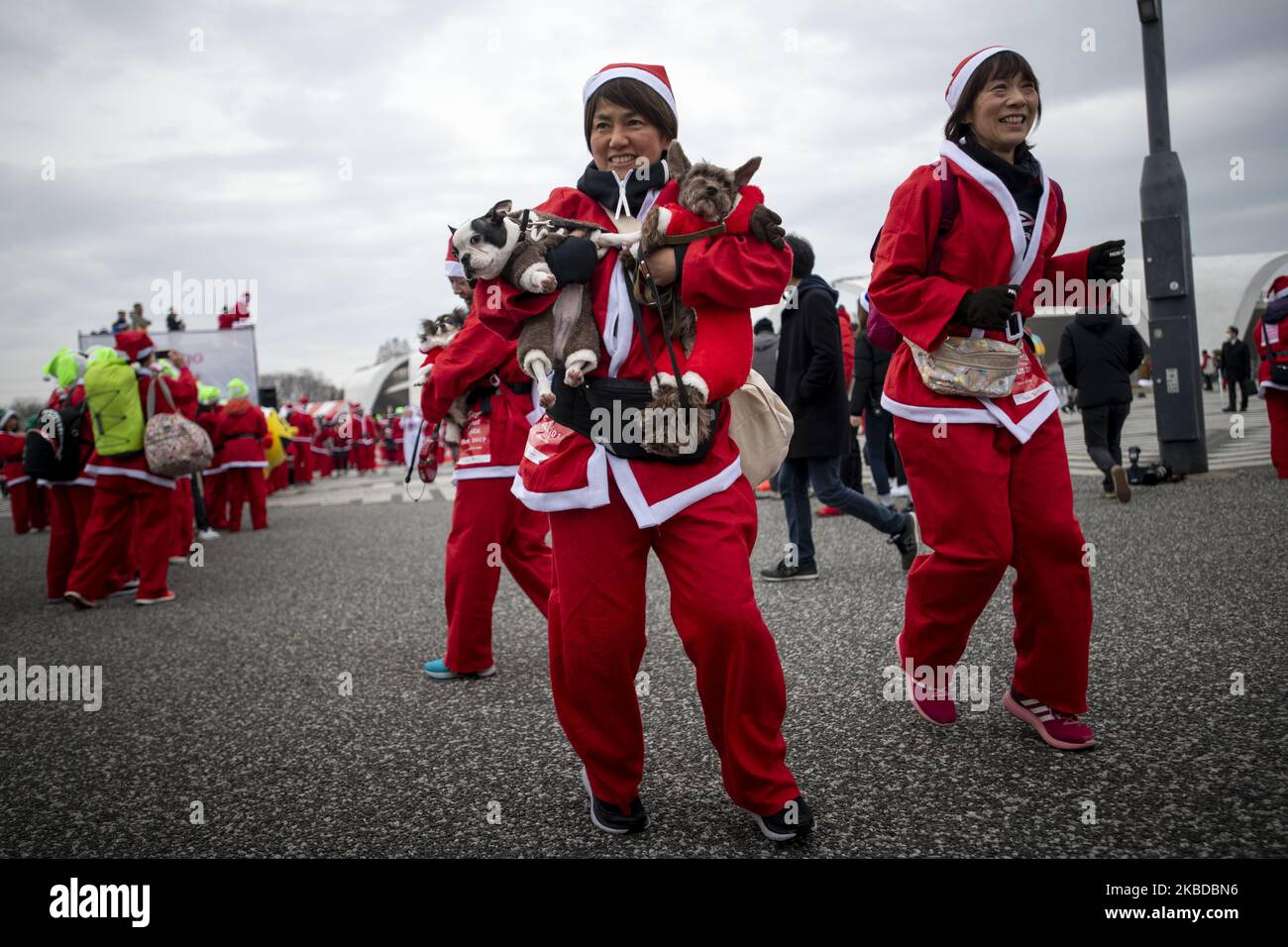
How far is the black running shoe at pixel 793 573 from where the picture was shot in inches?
255

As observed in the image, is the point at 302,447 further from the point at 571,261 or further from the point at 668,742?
the point at 571,261

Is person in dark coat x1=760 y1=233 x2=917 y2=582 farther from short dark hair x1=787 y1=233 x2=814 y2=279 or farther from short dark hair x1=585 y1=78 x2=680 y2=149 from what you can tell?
short dark hair x1=585 y1=78 x2=680 y2=149

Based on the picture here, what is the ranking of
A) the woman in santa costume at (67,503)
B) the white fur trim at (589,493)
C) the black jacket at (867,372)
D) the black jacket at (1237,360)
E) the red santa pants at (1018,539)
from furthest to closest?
the black jacket at (1237,360) < the black jacket at (867,372) < the woman in santa costume at (67,503) < the red santa pants at (1018,539) < the white fur trim at (589,493)

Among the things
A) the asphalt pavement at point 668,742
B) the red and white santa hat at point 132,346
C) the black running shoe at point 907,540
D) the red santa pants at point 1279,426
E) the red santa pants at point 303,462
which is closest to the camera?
the asphalt pavement at point 668,742

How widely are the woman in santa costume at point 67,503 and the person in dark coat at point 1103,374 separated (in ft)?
28.8

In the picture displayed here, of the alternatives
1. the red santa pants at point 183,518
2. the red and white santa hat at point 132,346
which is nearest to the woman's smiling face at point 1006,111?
the red and white santa hat at point 132,346

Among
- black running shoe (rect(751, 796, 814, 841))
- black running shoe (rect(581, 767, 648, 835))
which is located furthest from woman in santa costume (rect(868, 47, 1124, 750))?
black running shoe (rect(581, 767, 648, 835))

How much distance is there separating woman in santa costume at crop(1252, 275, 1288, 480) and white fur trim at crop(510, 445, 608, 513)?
6484mm

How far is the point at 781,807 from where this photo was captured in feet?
8.29

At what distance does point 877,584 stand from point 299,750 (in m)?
3.63

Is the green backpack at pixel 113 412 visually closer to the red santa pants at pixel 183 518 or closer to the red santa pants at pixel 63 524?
the red santa pants at pixel 63 524

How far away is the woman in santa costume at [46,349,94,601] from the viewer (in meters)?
8.29
